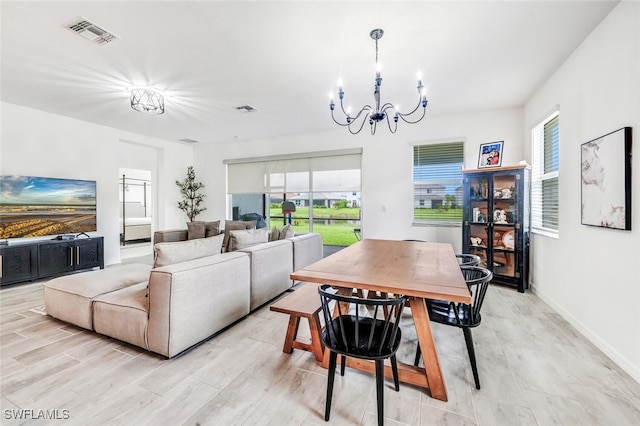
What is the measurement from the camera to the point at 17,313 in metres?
2.92

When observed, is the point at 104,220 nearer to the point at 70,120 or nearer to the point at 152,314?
the point at 70,120

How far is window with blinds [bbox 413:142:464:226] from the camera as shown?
4680mm

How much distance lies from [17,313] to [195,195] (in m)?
4.25

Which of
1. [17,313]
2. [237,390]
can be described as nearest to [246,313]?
[237,390]

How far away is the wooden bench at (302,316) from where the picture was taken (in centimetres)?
199

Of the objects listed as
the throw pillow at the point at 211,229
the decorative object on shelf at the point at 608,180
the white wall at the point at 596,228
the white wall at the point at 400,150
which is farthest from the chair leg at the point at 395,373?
the throw pillow at the point at 211,229

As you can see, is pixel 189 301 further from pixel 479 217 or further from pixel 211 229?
pixel 479 217

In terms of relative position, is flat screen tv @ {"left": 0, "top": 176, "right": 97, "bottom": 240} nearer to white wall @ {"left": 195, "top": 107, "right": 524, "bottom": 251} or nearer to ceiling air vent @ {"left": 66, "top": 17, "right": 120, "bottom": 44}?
ceiling air vent @ {"left": 66, "top": 17, "right": 120, "bottom": 44}

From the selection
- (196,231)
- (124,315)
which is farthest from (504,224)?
(196,231)

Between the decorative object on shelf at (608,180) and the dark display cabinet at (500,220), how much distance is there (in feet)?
3.96

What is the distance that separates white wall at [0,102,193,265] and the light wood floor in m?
2.97

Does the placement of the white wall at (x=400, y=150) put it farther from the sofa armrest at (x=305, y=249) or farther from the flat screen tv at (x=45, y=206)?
the flat screen tv at (x=45, y=206)

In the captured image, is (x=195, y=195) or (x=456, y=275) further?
(x=195, y=195)

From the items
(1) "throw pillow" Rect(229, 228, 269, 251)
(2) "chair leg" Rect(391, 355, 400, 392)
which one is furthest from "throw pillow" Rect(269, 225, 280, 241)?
(2) "chair leg" Rect(391, 355, 400, 392)
